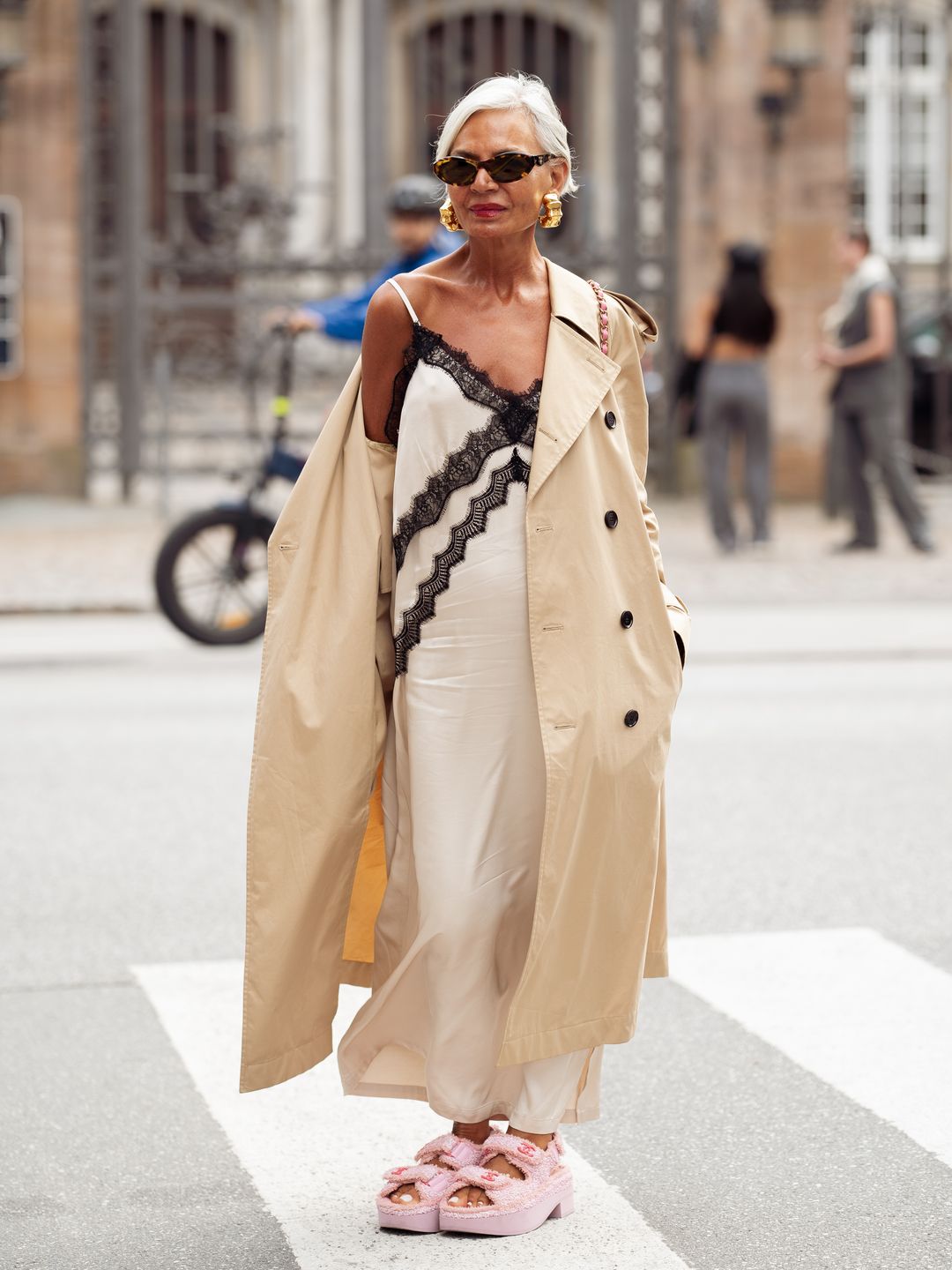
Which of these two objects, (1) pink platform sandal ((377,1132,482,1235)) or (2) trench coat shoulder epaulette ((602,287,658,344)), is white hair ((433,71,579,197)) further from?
(1) pink platform sandal ((377,1132,482,1235))

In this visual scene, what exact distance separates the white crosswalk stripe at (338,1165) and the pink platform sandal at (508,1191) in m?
0.03

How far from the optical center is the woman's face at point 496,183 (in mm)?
3668

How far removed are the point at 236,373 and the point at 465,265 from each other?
1424cm

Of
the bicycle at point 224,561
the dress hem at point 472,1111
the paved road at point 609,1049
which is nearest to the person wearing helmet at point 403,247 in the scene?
the bicycle at point 224,561

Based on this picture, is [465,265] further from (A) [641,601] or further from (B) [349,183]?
(B) [349,183]

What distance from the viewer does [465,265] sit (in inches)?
149

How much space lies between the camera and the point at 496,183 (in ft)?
12.0

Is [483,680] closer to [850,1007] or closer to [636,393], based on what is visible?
[636,393]

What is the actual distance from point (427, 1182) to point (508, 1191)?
14 cm

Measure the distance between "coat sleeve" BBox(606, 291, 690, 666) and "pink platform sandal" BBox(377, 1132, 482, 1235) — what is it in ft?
2.83

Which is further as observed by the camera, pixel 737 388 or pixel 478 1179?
pixel 737 388

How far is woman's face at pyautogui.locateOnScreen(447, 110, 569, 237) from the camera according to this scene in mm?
3668

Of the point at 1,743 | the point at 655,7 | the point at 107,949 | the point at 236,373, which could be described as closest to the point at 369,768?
the point at 107,949

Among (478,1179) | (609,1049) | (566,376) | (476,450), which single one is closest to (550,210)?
(566,376)
